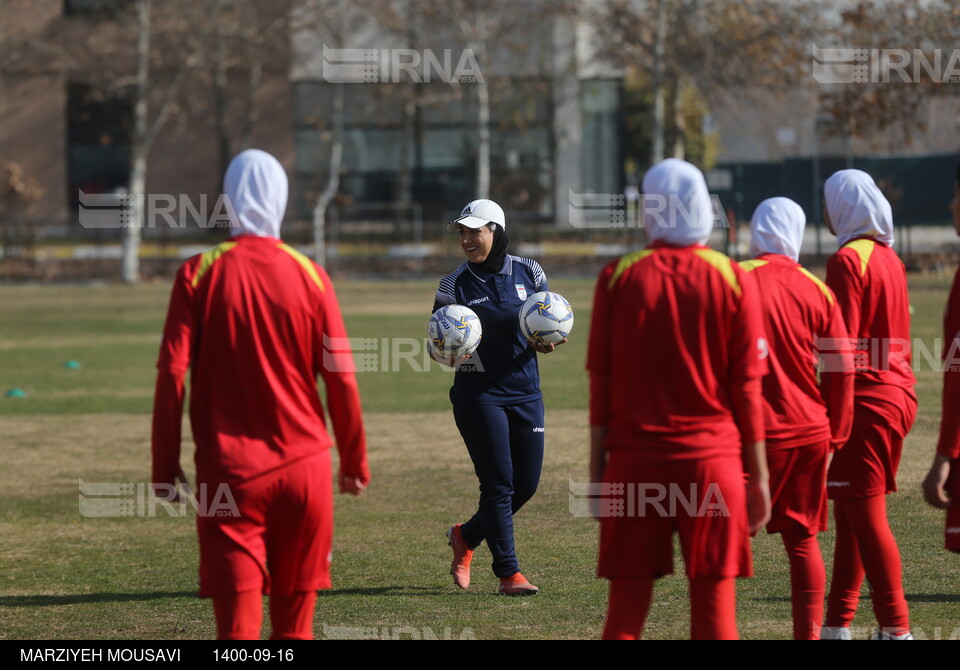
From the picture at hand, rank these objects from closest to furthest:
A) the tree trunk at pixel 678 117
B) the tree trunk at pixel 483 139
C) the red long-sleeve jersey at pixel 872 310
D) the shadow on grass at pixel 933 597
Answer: the red long-sleeve jersey at pixel 872 310
the shadow on grass at pixel 933 597
the tree trunk at pixel 678 117
the tree trunk at pixel 483 139

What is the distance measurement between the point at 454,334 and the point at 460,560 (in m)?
1.36

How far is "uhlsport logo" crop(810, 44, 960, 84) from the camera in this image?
30250 millimetres

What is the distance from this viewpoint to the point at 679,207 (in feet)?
15.3

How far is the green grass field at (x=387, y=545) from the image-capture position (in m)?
6.64

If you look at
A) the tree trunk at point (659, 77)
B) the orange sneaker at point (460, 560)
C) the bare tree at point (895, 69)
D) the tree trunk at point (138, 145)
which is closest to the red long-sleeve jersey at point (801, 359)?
the orange sneaker at point (460, 560)

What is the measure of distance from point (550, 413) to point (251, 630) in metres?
10.2

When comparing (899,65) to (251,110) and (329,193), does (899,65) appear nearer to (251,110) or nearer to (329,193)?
(329,193)

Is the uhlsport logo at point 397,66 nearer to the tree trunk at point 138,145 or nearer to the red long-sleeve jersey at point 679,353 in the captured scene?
the tree trunk at point 138,145

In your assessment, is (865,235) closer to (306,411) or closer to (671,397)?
(671,397)

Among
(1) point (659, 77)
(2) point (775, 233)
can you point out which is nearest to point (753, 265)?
(2) point (775, 233)

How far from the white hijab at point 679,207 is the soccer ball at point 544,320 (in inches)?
101

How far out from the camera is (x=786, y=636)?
6.12m

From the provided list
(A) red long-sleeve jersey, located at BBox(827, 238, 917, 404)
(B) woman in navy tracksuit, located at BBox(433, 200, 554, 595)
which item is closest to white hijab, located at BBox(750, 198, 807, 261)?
(A) red long-sleeve jersey, located at BBox(827, 238, 917, 404)

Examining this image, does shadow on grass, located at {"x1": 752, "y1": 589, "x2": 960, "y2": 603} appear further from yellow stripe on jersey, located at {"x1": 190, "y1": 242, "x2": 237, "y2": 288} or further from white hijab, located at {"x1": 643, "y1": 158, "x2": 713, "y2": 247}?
yellow stripe on jersey, located at {"x1": 190, "y1": 242, "x2": 237, "y2": 288}
